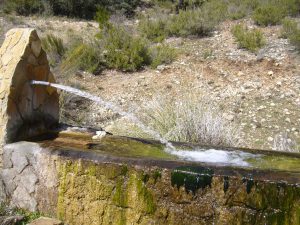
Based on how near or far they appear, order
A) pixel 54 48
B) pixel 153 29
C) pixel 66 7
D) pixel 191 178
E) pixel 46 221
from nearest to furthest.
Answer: pixel 191 178
pixel 46 221
pixel 54 48
pixel 153 29
pixel 66 7

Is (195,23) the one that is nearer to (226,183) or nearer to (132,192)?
(132,192)

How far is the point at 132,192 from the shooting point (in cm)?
340

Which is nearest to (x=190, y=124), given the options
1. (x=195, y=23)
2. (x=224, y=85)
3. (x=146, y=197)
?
(x=146, y=197)

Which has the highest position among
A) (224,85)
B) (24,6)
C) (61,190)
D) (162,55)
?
(24,6)

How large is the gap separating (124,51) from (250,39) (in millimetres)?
2881

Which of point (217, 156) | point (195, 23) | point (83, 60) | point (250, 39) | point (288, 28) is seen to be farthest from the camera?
point (195, 23)

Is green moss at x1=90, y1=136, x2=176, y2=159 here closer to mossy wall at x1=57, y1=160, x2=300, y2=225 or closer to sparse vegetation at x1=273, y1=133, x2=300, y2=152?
mossy wall at x1=57, y1=160, x2=300, y2=225

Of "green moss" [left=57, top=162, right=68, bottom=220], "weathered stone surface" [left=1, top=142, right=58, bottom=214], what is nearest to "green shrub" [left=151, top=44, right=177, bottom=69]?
"weathered stone surface" [left=1, top=142, right=58, bottom=214]

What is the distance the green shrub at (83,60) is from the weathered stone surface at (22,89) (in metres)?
4.96

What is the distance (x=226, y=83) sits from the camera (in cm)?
907

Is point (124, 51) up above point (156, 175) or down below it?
above

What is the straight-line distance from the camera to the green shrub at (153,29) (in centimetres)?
1227

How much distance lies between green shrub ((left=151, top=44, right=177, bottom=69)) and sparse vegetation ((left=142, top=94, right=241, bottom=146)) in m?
3.30

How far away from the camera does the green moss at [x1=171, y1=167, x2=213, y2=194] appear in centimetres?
322
